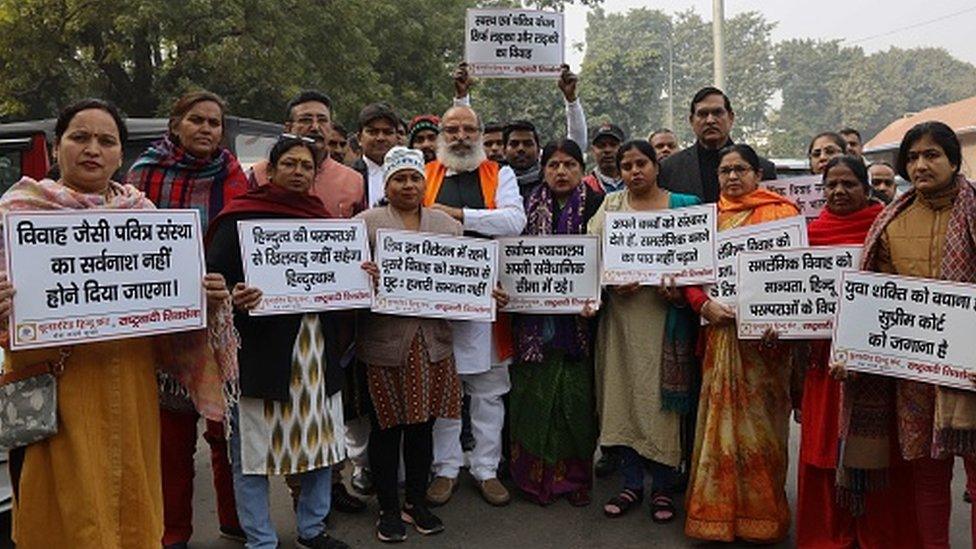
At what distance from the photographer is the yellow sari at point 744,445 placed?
12.2 feet

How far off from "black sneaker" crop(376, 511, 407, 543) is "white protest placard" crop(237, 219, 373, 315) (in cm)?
109

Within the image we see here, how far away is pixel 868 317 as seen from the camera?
3.19 m

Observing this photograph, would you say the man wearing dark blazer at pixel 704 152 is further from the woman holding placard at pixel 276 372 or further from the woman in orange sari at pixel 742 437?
the woman holding placard at pixel 276 372

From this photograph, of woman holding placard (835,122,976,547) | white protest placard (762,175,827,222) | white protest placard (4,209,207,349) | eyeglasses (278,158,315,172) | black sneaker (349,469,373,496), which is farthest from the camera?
white protest placard (762,175,827,222)

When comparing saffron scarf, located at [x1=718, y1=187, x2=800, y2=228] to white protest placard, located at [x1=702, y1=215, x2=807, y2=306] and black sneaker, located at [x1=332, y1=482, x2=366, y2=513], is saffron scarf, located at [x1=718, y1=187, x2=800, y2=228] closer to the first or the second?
white protest placard, located at [x1=702, y1=215, x2=807, y2=306]

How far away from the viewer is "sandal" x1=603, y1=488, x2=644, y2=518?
416 centimetres

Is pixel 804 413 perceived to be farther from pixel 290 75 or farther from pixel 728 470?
pixel 290 75

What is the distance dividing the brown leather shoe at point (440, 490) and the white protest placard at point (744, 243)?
1.77m

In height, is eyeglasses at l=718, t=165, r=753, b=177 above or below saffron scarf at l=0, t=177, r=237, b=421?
above

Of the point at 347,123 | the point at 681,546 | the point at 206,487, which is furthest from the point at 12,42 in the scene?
the point at 681,546

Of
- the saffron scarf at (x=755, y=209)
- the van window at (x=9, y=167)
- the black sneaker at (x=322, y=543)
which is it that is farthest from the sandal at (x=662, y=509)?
the van window at (x=9, y=167)

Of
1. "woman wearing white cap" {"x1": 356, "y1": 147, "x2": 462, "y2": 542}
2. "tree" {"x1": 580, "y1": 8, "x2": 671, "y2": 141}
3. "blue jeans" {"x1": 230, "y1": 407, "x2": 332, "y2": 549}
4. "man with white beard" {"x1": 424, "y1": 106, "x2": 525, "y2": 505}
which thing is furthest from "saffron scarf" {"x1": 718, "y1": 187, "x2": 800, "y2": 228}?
"tree" {"x1": 580, "y1": 8, "x2": 671, "y2": 141}

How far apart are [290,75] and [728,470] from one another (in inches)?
465

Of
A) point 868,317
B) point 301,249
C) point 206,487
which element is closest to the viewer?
point 868,317
